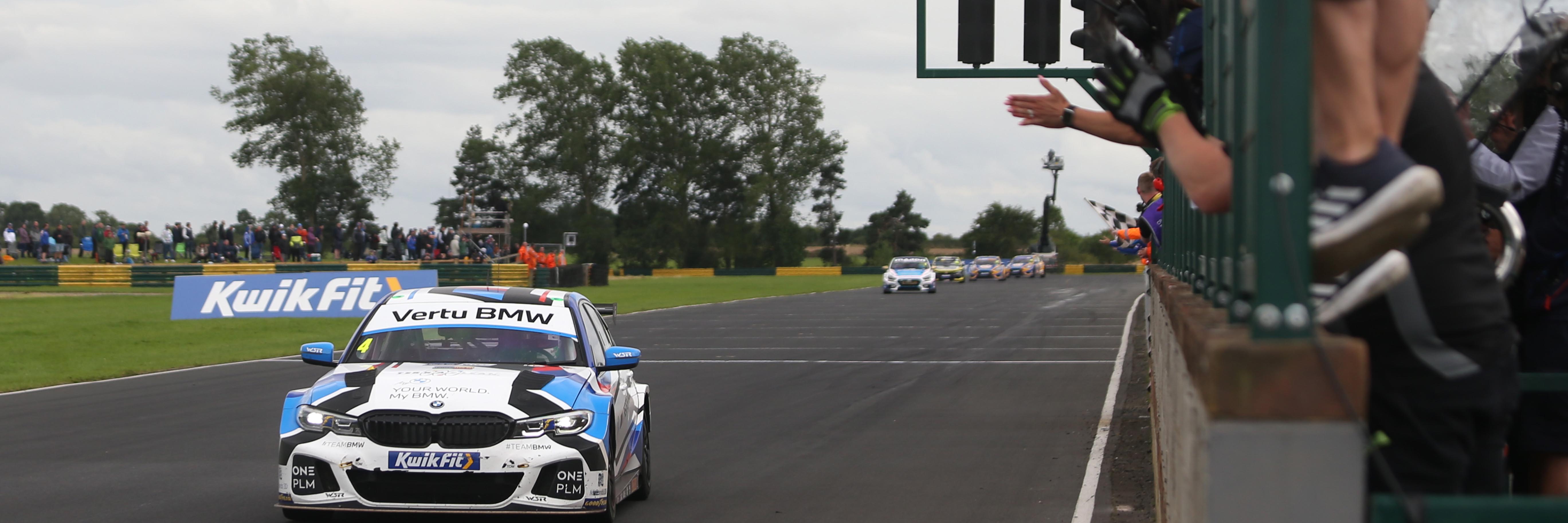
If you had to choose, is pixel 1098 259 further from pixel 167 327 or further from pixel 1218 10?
pixel 1218 10

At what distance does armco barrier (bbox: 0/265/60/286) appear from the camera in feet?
129

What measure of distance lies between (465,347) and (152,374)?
35.8 ft

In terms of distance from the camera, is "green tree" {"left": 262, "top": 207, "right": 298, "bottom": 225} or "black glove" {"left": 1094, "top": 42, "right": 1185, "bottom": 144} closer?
"black glove" {"left": 1094, "top": 42, "right": 1185, "bottom": 144}

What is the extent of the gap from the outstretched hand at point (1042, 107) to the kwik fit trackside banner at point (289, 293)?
24822mm

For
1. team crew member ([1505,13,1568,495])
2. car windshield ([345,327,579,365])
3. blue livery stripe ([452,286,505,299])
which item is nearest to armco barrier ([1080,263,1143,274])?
blue livery stripe ([452,286,505,299])

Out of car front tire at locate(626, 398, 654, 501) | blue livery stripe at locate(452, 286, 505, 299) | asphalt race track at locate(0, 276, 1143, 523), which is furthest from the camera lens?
blue livery stripe at locate(452, 286, 505, 299)

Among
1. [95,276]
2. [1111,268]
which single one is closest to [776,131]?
[1111,268]

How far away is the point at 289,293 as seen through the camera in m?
27.4

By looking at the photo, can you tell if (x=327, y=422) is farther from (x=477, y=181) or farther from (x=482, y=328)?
(x=477, y=181)

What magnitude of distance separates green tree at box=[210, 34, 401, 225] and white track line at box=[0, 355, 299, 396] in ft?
207

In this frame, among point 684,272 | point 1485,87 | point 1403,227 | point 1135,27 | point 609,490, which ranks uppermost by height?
point 1135,27

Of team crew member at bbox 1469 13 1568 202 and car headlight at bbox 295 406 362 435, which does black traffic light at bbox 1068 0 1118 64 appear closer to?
team crew member at bbox 1469 13 1568 202

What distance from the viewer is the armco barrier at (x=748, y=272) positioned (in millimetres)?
84312

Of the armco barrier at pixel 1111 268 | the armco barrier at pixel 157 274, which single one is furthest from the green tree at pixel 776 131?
the armco barrier at pixel 157 274
